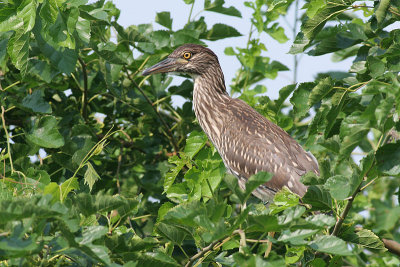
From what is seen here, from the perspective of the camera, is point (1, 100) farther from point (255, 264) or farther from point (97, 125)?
point (255, 264)

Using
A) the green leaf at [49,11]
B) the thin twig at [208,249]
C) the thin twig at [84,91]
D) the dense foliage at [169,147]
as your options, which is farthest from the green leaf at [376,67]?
the thin twig at [84,91]

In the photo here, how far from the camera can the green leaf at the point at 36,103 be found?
436 cm

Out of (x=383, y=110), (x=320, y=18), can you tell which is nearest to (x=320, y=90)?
(x=320, y=18)

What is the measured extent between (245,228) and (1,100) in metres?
2.68

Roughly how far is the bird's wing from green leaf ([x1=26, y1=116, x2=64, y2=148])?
169 centimetres

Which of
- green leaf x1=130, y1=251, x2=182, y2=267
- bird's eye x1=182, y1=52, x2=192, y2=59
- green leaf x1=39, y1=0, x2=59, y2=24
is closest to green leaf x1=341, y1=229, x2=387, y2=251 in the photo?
green leaf x1=130, y1=251, x2=182, y2=267

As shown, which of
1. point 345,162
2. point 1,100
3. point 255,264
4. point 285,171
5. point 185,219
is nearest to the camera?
point 255,264

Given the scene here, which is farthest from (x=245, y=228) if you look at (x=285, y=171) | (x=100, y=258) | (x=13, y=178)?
(x=285, y=171)

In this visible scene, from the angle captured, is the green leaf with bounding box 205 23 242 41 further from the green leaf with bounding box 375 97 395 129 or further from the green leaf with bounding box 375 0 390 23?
the green leaf with bounding box 375 97 395 129

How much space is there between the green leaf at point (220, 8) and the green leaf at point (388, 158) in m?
2.86

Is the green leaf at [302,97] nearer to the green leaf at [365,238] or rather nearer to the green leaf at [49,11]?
the green leaf at [365,238]

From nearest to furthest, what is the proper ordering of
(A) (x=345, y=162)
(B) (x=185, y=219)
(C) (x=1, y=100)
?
1. (B) (x=185, y=219)
2. (A) (x=345, y=162)
3. (C) (x=1, y=100)

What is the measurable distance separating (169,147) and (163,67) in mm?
755

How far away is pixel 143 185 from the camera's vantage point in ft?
17.1
